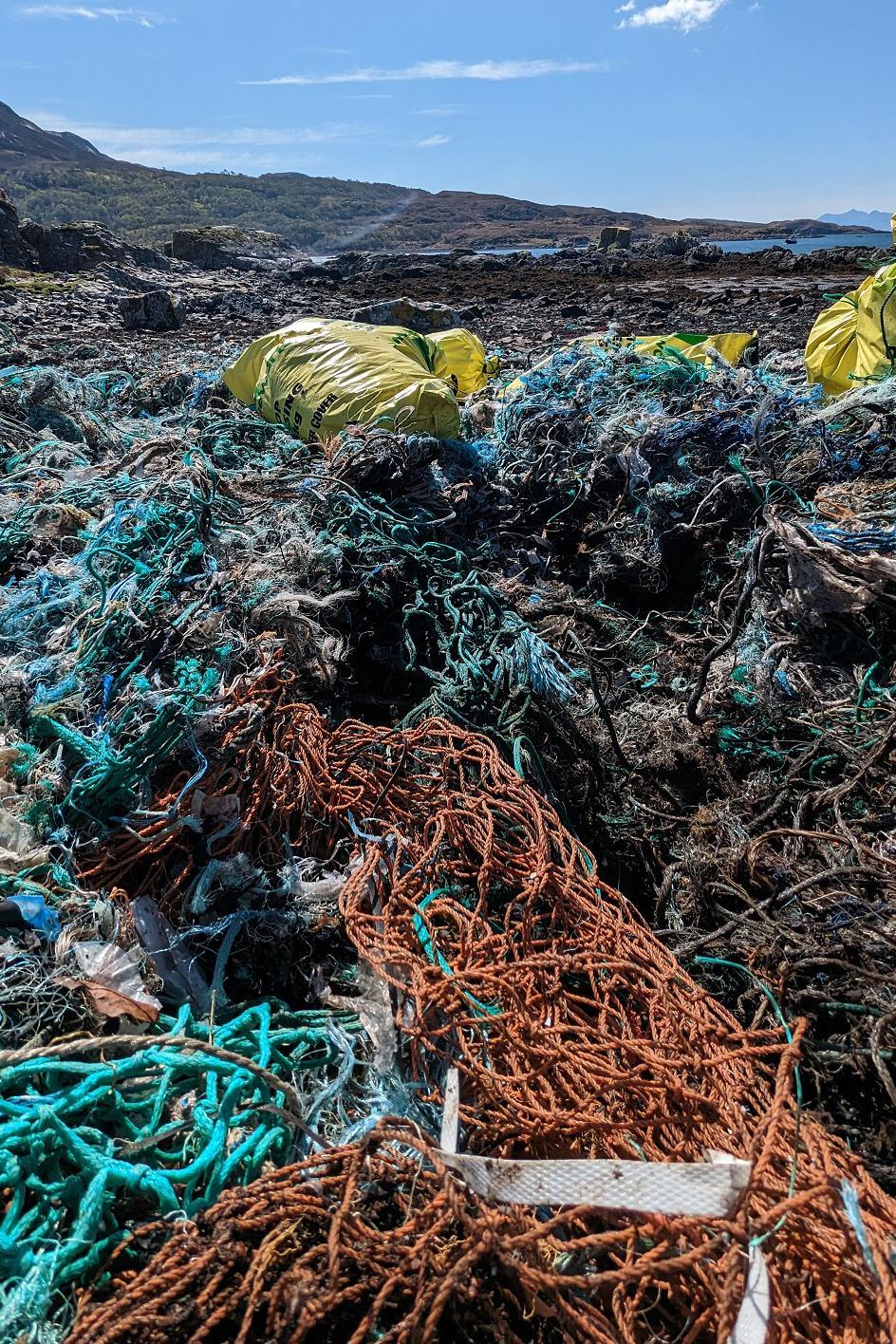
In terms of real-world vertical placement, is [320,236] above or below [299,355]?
above

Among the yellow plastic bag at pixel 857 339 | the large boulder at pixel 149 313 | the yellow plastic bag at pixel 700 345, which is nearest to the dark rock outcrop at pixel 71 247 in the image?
the large boulder at pixel 149 313

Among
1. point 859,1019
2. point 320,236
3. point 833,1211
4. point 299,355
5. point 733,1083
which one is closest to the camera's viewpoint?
point 833,1211

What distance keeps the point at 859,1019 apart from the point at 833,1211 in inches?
24.5

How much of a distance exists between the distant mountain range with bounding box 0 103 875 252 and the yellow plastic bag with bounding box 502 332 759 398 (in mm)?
42944

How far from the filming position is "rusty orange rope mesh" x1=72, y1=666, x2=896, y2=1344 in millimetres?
1062

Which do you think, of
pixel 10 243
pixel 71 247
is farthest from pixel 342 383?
pixel 10 243

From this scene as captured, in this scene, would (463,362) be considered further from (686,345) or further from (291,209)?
(291,209)

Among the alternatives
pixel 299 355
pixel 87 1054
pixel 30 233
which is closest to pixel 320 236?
pixel 30 233

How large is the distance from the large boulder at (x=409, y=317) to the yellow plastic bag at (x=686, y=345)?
19.0 ft

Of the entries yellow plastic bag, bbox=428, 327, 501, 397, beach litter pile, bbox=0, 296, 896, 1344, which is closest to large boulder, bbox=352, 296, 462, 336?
yellow plastic bag, bbox=428, 327, 501, 397

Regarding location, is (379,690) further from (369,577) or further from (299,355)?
(299,355)

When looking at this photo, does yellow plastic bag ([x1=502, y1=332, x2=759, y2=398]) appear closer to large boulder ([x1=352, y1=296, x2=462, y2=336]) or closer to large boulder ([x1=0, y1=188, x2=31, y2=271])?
large boulder ([x1=352, y1=296, x2=462, y2=336])

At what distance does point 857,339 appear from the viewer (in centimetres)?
392

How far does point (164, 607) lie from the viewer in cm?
238
